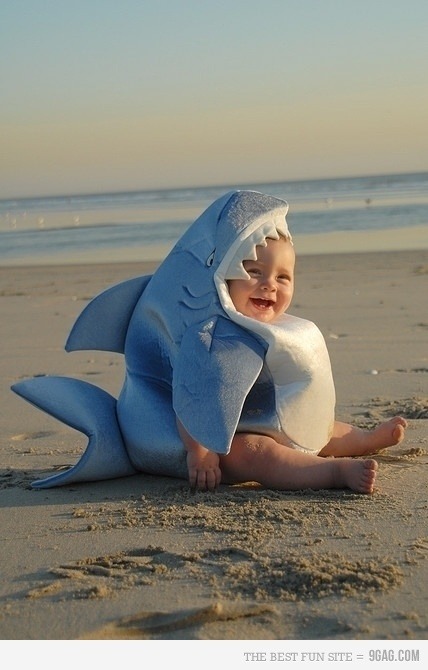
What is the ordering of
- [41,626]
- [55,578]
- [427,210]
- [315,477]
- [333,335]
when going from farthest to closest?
[427,210], [333,335], [315,477], [55,578], [41,626]

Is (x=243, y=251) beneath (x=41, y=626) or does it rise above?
above

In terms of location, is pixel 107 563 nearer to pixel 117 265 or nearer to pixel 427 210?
pixel 117 265

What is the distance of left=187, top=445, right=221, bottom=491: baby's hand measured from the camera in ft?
12.8

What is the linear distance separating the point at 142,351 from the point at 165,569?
4.41 feet

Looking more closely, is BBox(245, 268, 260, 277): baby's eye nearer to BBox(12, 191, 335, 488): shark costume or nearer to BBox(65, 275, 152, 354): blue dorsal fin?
BBox(12, 191, 335, 488): shark costume

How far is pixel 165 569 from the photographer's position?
3.11 m

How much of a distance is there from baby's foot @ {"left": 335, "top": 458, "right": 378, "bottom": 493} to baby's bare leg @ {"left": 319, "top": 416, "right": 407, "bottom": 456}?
1.83 feet

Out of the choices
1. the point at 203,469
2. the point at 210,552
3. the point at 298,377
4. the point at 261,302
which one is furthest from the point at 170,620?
the point at 261,302

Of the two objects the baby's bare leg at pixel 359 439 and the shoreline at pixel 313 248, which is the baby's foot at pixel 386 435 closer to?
the baby's bare leg at pixel 359 439

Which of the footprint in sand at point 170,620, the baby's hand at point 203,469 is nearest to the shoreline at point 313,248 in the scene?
the baby's hand at point 203,469

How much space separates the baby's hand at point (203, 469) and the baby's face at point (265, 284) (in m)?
0.60

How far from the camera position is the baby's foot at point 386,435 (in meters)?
4.32

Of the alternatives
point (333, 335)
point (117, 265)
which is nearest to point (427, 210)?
point (117, 265)

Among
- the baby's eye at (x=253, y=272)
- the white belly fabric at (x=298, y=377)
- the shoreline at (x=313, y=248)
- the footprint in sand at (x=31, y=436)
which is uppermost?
the baby's eye at (x=253, y=272)
